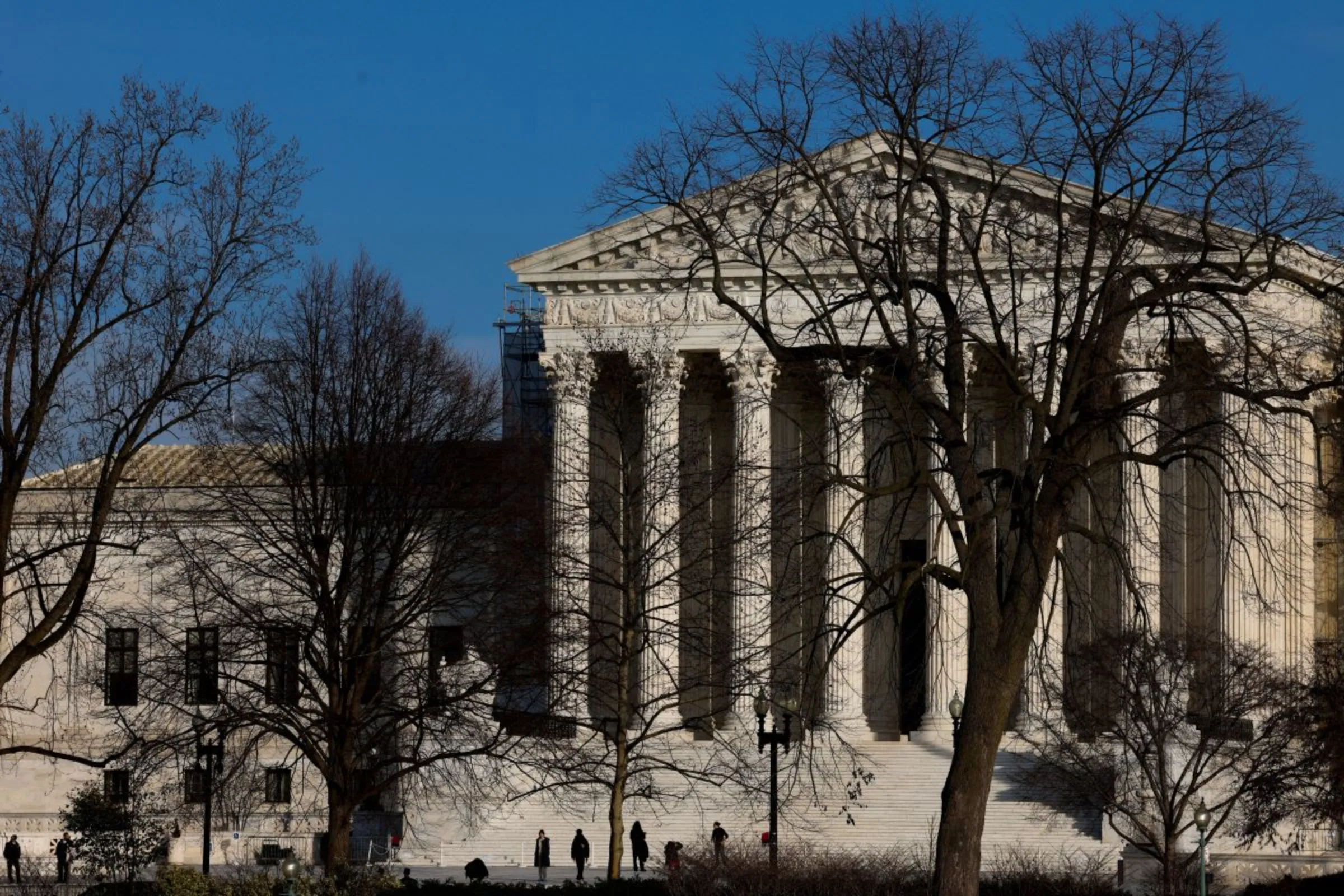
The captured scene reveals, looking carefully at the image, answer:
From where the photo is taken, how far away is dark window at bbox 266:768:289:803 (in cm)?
5894

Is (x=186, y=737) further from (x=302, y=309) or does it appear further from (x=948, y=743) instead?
(x=948, y=743)

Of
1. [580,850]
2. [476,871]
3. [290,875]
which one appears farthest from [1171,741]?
[290,875]

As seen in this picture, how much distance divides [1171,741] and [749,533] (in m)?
9.87

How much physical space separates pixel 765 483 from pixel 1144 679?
15.0 metres

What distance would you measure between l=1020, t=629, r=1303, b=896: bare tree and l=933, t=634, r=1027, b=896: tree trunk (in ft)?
46.3

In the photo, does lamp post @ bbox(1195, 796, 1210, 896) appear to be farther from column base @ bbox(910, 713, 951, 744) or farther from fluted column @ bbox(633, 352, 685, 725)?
A: column base @ bbox(910, 713, 951, 744)

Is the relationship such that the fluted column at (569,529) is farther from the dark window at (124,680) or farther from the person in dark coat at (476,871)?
the dark window at (124,680)

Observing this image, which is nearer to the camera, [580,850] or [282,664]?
[282,664]

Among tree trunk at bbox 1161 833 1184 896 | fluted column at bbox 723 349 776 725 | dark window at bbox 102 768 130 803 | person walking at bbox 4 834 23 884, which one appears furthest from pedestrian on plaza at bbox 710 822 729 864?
person walking at bbox 4 834 23 884

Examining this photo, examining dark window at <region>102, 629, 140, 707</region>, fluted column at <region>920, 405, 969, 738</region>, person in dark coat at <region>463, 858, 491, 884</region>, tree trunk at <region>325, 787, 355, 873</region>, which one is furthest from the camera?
dark window at <region>102, 629, 140, 707</region>

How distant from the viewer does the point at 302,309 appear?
162ft

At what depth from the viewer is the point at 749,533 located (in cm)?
4294

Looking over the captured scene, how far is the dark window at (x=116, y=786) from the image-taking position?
152ft

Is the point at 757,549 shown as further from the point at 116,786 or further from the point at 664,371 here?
the point at 116,786
